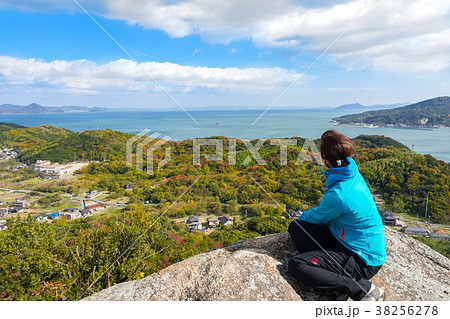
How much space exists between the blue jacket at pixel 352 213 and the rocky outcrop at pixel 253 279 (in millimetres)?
467

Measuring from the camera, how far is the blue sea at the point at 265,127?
1071cm

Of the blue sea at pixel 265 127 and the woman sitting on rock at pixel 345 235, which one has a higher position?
the blue sea at pixel 265 127

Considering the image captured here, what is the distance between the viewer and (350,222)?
6.47 feet

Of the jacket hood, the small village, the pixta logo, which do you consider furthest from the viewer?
the small village

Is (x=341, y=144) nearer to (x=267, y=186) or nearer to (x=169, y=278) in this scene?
(x=169, y=278)

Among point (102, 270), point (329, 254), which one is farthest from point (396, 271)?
point (102, 270)

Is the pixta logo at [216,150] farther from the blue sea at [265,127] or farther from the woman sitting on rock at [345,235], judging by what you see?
the blue sea at [265,127]

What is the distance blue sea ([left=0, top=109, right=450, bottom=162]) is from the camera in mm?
10711

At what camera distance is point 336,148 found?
1.97 m

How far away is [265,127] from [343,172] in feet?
43.5

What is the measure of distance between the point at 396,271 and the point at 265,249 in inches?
49.9

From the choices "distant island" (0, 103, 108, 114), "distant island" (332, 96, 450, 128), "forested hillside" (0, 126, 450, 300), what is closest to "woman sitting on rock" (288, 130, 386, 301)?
"forested hillside" (0, 126, 450, 300)

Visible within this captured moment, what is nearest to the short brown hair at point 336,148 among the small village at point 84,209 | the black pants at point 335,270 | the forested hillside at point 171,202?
the black pants at point 335,270

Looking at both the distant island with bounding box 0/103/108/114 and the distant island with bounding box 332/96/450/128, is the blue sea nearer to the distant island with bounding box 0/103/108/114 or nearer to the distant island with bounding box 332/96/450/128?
the distant island with bounding box 332/96/450/128
